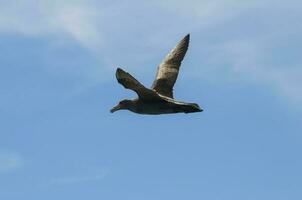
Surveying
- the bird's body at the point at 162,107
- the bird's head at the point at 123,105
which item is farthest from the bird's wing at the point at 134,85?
the bird's head at the point at 123,105

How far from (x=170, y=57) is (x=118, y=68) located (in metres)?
7.83

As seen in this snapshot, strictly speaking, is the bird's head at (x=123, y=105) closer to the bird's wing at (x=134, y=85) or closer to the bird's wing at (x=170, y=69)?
the bird's wing at (x=134, y=85)

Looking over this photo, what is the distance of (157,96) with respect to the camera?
35.1 m

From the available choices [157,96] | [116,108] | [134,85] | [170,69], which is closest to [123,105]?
[116,108]

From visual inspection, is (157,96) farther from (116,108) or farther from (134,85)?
(116,108)

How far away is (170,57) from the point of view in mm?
40312

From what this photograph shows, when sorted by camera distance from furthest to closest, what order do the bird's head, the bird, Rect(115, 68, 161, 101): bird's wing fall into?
the bird's head < the bird < Rect(115, 68, 161, 101): bird's wing

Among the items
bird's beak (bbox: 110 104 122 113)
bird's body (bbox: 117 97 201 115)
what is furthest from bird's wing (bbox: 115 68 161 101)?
bird's beak (bbox: 110 104 122 113)

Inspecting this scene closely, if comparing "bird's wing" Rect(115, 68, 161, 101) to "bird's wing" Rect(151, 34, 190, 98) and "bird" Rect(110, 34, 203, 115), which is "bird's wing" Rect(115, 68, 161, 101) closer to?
"bird" Rect(110, 34, 203, 115)

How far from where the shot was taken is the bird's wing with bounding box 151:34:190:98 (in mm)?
38719

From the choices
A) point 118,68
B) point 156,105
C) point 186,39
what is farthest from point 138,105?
point 186,39

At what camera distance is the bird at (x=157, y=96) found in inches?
1332

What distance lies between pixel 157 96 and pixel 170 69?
4861mm

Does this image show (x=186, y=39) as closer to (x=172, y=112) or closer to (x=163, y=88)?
(x=163, y=88)
